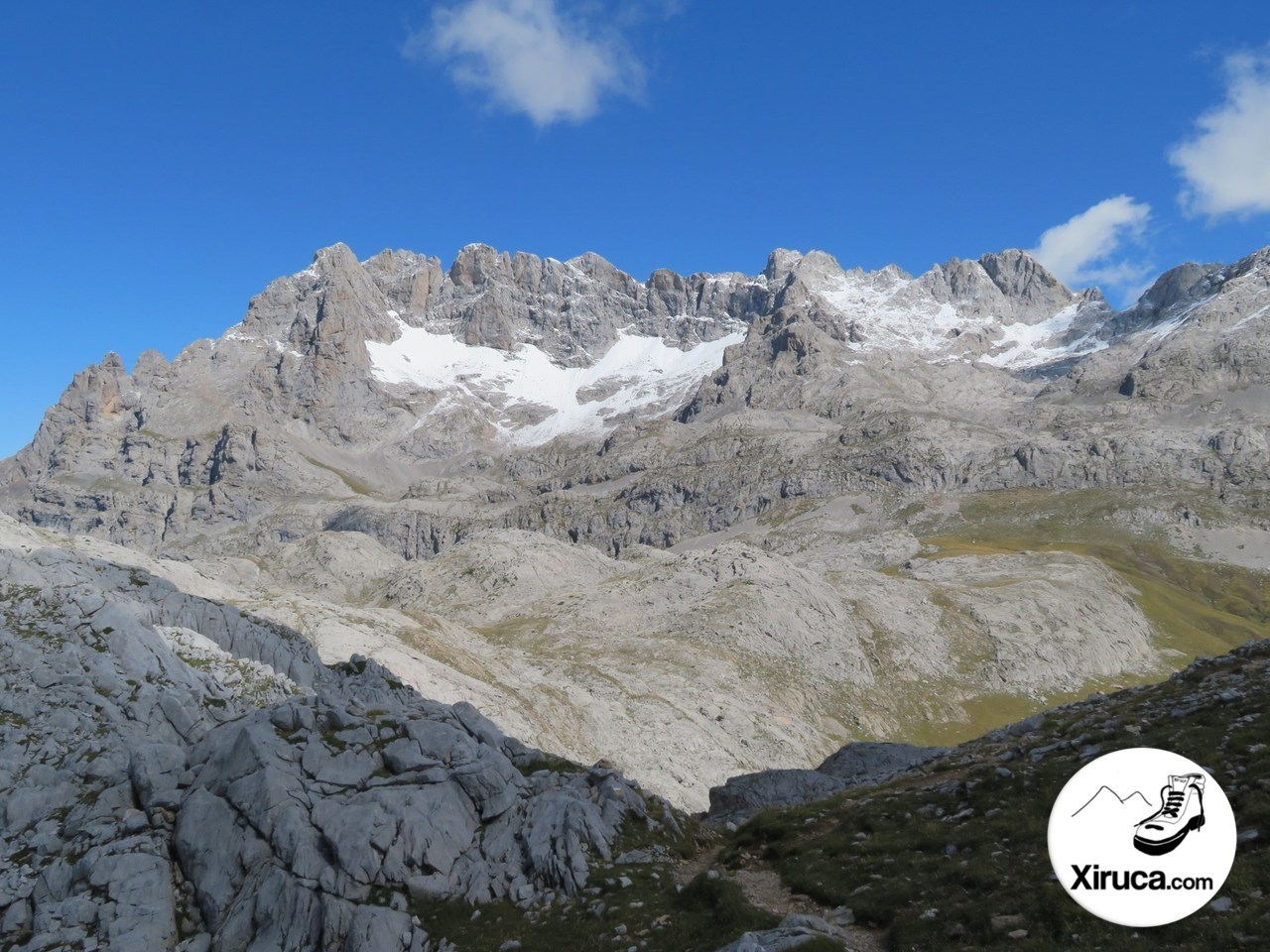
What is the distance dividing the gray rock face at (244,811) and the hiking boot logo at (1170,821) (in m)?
17.8

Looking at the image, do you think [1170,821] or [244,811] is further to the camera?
[244,811]

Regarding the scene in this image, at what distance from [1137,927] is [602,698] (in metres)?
67.2

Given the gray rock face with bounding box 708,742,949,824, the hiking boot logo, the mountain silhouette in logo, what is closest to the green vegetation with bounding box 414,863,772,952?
the mountain silhouette in logo

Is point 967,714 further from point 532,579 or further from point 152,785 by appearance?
point 152,785

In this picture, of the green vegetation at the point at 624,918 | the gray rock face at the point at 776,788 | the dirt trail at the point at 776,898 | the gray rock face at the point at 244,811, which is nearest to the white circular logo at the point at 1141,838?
the dirt trail at the point at 776,898

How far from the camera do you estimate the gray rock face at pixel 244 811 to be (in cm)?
2517

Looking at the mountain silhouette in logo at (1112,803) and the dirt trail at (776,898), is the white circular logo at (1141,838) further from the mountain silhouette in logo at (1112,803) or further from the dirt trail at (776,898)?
the dirt trail at (776,898)

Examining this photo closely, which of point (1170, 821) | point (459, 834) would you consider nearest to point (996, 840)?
point (1170, 821)

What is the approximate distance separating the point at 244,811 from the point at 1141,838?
92.3ft

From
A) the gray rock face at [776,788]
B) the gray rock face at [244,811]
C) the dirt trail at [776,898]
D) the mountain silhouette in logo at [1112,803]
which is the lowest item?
the dirt trail at [776,898]

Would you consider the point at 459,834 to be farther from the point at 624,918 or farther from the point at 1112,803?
the point at 1112,803

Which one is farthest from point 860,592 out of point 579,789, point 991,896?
point 991,896

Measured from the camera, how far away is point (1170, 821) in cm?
1792

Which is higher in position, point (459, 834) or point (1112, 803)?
point (459, 834)
